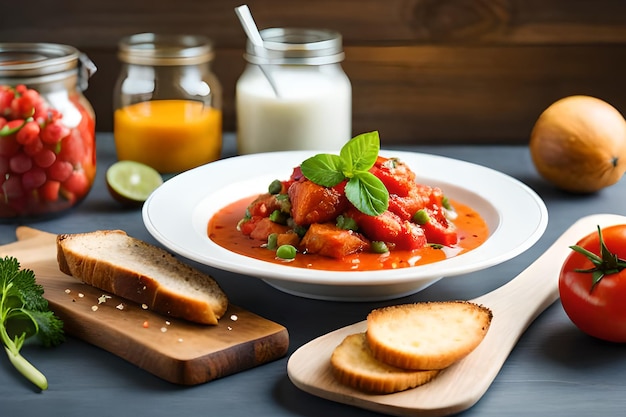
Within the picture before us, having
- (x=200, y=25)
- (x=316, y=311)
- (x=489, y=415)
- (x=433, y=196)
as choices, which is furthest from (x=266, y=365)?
(x=200, y=25)

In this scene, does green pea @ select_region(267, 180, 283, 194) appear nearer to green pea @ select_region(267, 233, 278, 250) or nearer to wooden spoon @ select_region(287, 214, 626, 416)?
green pea @ select_region(267, 233, 278, 250)

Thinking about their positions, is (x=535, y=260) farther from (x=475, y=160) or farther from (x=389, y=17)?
(x=389, y=17)

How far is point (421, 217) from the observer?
2.76m

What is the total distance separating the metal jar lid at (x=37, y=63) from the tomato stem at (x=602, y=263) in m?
1.96

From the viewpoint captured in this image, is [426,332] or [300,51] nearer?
[426,332]

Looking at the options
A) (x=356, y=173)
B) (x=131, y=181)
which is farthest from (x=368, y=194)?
(x=131, y=181)

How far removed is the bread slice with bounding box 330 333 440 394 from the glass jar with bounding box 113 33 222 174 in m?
1.95

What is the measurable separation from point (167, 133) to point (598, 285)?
6.99 feet

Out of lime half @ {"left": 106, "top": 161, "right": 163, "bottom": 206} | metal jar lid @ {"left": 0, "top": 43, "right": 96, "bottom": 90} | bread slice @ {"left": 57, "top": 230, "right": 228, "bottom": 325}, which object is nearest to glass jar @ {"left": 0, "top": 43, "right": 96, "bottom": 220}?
metal jar lid @ {"left": 0, "top": 43, "right": 96, "bottom": 90}

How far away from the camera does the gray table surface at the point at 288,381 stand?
2.04 meters

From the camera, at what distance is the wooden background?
4.40m

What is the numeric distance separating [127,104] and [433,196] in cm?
164

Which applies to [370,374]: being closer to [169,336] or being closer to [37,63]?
[169,336]

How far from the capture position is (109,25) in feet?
14.6
